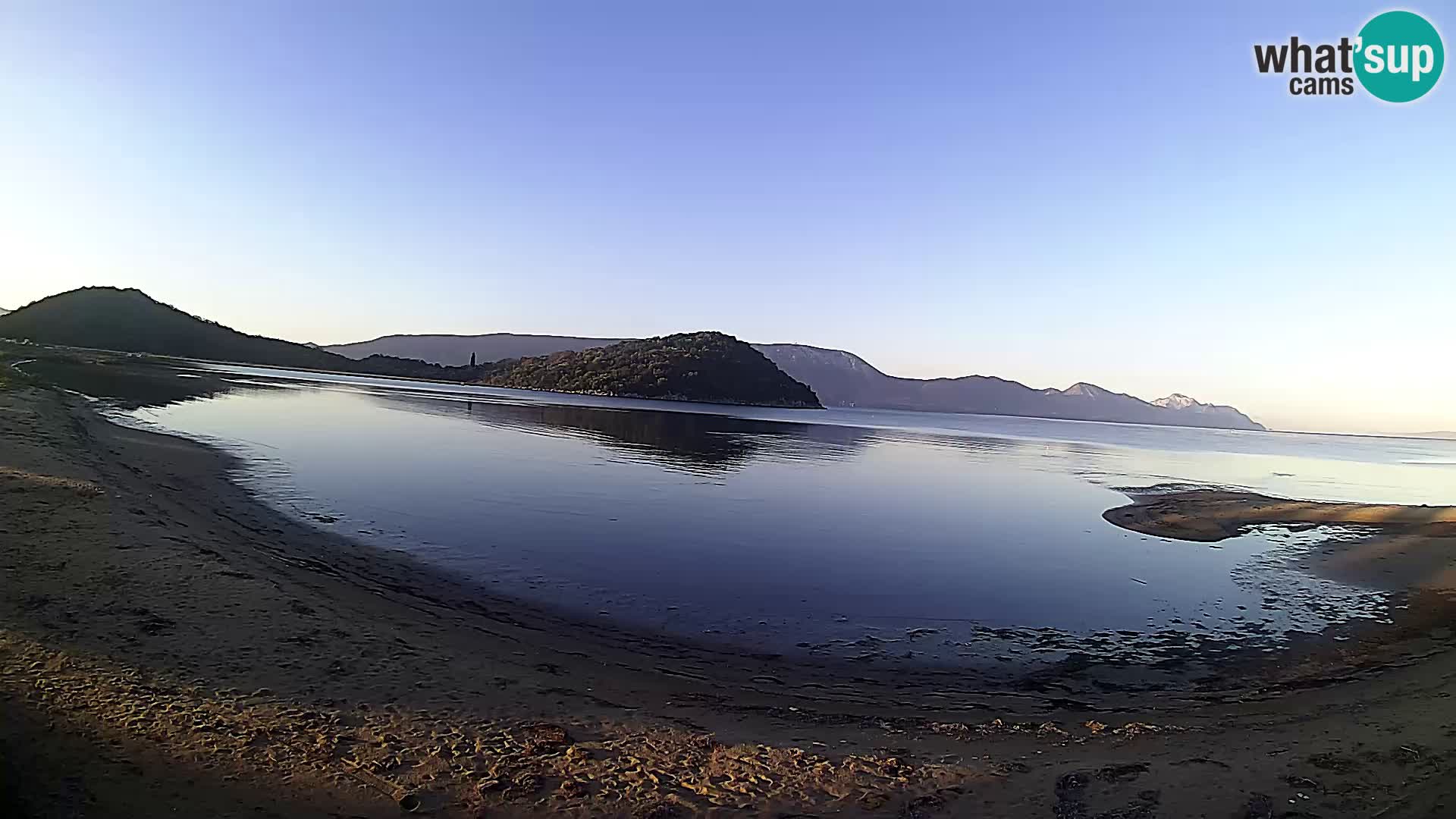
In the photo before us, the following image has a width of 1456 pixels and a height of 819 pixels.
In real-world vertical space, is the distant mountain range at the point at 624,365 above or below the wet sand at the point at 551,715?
above

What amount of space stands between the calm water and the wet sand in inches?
54.4

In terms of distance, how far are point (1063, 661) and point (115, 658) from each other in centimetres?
1093

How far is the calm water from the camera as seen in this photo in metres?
11.6

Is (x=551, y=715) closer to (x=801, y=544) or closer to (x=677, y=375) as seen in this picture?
(x=801, y=544)

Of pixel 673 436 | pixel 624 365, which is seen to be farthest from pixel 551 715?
pixel 624 365

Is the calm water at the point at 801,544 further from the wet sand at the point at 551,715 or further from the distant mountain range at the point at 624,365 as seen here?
the distant mountain range at the point at 624,365

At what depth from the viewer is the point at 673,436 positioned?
51.6 metres

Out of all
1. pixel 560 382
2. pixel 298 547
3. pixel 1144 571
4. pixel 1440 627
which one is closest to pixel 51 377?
pixel 298 547

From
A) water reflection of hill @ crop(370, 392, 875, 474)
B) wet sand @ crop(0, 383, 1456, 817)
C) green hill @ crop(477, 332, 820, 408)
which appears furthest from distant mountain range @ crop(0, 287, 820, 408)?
wet sand @ crop(0, 383, 1456, 817)

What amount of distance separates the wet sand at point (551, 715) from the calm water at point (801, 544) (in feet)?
4.53

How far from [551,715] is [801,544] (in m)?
11.2

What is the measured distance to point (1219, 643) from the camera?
1145cm

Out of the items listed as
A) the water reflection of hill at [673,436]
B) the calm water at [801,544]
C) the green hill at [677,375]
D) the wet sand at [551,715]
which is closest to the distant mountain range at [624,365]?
the green hill at [677,375]

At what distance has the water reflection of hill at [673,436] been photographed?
37219mm
